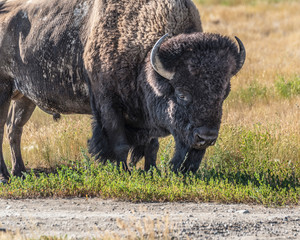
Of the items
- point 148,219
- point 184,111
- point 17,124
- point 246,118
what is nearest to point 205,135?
point 184,111

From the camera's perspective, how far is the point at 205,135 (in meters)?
5.81

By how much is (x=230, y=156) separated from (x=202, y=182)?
1540 mm

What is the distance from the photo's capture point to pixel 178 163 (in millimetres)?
6395

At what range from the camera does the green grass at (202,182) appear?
5.93 metres

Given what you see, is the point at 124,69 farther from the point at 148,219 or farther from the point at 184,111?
the point at 148,219

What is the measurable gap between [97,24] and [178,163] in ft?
6.25

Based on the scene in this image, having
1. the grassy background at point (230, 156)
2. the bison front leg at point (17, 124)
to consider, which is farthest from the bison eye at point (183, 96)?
the bison front leg at point (17, 124)

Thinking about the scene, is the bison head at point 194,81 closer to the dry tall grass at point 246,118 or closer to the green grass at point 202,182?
the green grass at point 202,182

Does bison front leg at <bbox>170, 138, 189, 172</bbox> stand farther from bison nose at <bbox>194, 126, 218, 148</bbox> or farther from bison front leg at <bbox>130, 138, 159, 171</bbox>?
bison front leg at <bbox>130, 138, 159, 171</bbox>

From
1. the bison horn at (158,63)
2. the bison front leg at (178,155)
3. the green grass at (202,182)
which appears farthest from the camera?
the bison front leg at (178,155)

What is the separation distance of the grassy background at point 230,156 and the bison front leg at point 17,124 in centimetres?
32

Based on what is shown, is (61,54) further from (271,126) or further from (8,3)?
(271,126)

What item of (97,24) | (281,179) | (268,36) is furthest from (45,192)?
(268,36)

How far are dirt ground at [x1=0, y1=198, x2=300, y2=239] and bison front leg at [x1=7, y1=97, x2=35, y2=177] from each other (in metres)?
2.23
